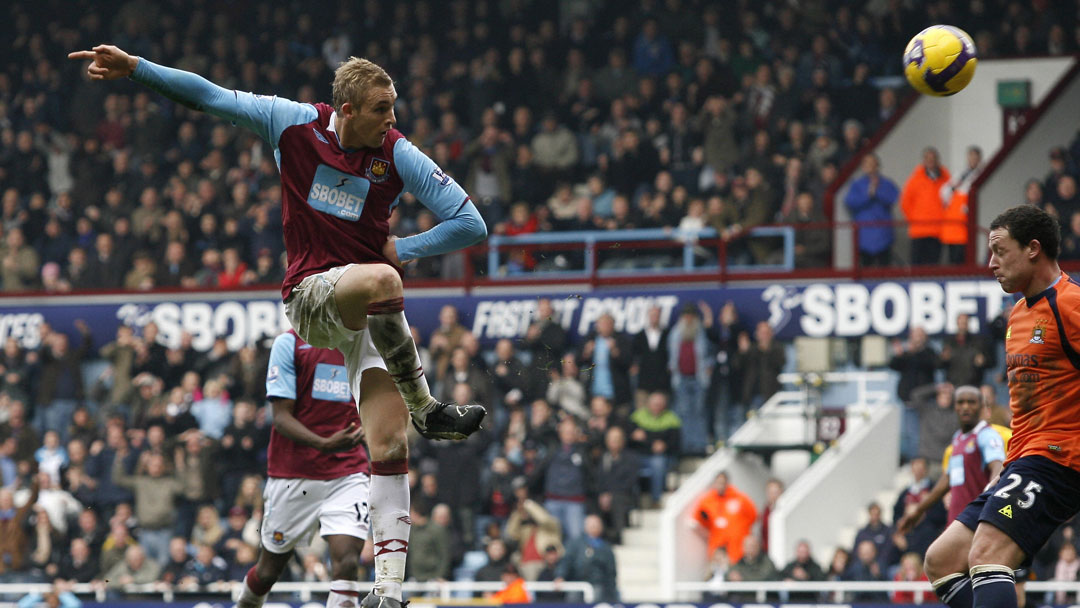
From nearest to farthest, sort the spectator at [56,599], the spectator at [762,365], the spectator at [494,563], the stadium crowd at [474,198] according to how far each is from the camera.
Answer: the spectator at [56,599] → the spectator at [494,563] → the stadium crowd at [474,198] → the spectator at [762,365]

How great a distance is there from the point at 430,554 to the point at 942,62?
28.1 ft

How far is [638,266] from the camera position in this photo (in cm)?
2002

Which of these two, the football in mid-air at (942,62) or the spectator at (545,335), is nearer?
the football in mid-air at (942,62)

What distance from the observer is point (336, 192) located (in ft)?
24.8

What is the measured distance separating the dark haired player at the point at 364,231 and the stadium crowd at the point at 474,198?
6001 millimetres

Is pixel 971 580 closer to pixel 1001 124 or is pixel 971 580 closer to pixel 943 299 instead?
pixel 943 299

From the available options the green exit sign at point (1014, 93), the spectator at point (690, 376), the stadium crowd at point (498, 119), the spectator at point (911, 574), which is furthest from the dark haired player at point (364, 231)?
the green exit sign at point (1014, 93)

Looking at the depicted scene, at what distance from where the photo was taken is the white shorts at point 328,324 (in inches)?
291

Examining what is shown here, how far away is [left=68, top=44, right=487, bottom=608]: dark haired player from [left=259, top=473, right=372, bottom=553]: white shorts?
2.17 meters

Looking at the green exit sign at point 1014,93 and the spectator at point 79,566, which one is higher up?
the green exit sign at point 1014,93

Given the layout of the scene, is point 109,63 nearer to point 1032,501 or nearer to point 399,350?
point 399,350

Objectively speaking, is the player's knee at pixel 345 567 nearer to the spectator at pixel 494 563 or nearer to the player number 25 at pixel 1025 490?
the player number 25 at pixel 1025 490

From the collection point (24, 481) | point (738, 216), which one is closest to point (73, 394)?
point (24, 481)

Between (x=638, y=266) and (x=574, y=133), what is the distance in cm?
289
